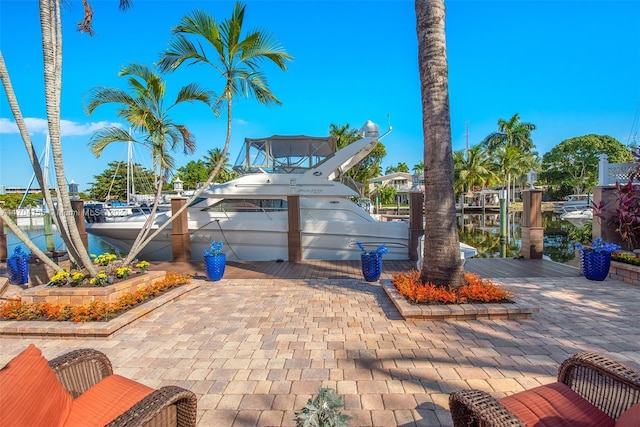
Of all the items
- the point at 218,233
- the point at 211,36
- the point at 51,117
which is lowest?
the point at 218,233

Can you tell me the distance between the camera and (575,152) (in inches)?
1827

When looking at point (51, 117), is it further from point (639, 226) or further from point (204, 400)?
point (639, 226)

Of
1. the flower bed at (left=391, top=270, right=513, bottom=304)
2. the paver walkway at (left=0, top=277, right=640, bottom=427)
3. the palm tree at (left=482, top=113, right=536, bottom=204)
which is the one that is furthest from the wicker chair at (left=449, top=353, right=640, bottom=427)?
the palm tree at (left=482, top=113, right=536, bottom=204)

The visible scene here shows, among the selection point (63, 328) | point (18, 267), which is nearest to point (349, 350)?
point (63, 328)

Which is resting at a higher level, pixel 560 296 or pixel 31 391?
pixel 31 391

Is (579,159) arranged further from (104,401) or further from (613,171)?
(104,401)

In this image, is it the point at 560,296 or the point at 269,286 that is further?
the point at 269,286

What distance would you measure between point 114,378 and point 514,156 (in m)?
35.4

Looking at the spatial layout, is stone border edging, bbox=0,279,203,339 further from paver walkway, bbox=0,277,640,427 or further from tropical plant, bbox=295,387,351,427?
tropical plant, bbox=295,387,351,427

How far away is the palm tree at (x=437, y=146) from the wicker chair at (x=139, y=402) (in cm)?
374

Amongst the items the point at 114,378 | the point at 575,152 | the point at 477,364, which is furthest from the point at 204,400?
the point at 575,152

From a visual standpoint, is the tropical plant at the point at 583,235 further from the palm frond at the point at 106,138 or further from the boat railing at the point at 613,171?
the palm frond at the point at 106,138

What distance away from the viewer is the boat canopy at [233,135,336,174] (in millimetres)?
10453

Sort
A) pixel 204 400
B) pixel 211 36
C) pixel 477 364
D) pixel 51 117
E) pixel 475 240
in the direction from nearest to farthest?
pixel 204 400
pixel 477 364
pixel 51 117
pixel 211 36
pixel 475 240
